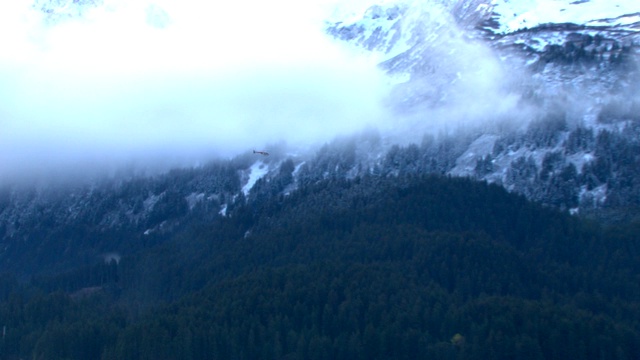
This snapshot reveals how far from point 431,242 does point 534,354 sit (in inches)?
1703

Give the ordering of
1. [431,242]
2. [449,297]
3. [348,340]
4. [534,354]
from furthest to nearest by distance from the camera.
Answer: [431,242], [449,297], [348,340], [534,354]

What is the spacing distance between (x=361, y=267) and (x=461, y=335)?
1148 inches

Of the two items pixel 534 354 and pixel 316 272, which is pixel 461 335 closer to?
pixel 534 354

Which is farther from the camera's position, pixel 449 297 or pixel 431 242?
pixel 431 242

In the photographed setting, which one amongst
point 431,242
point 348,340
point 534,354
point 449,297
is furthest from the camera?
point 431,242

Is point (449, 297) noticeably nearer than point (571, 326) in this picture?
No

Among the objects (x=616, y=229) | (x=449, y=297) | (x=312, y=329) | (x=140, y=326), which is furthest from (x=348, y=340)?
(x=616, y=229)

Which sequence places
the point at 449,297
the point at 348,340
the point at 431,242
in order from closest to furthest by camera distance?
1. the point at 348,340
2. the point at 449,297
3. the point at 431,242

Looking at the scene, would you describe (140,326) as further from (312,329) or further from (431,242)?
(431,242)

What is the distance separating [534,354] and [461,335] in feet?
37.1

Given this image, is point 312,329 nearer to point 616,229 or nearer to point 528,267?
point 528,267

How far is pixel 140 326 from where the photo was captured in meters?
176

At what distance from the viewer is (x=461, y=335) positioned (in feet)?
522

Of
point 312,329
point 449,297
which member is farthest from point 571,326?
point 312,329
